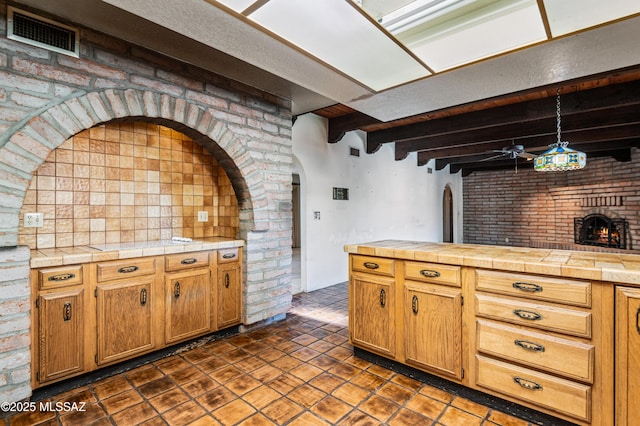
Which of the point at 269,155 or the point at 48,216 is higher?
the point at 269,155

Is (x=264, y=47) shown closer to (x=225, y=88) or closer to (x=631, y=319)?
(x=225, y=88)

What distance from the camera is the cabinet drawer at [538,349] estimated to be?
5.15ft

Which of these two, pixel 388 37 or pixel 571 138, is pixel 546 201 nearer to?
pixel 571 138

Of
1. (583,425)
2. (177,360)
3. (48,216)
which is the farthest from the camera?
(177,360)

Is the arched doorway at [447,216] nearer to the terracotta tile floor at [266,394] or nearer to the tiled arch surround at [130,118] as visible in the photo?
the tiled arch surround at [130,118]

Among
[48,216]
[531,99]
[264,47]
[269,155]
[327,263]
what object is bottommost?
[327,263]

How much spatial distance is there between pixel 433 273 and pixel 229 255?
1.82 m

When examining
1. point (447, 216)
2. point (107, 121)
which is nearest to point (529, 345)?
point (107, 121)

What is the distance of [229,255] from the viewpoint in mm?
2965

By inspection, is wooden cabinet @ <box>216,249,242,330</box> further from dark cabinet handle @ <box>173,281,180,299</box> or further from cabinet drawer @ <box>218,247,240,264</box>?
dark cabinet handle @ <box>173,281,180,299</box>

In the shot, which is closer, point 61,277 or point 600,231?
point 61,277

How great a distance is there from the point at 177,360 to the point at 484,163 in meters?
8.41

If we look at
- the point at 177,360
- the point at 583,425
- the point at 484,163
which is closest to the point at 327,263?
the point at 177,360

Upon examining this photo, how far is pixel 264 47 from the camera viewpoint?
2.08 m
